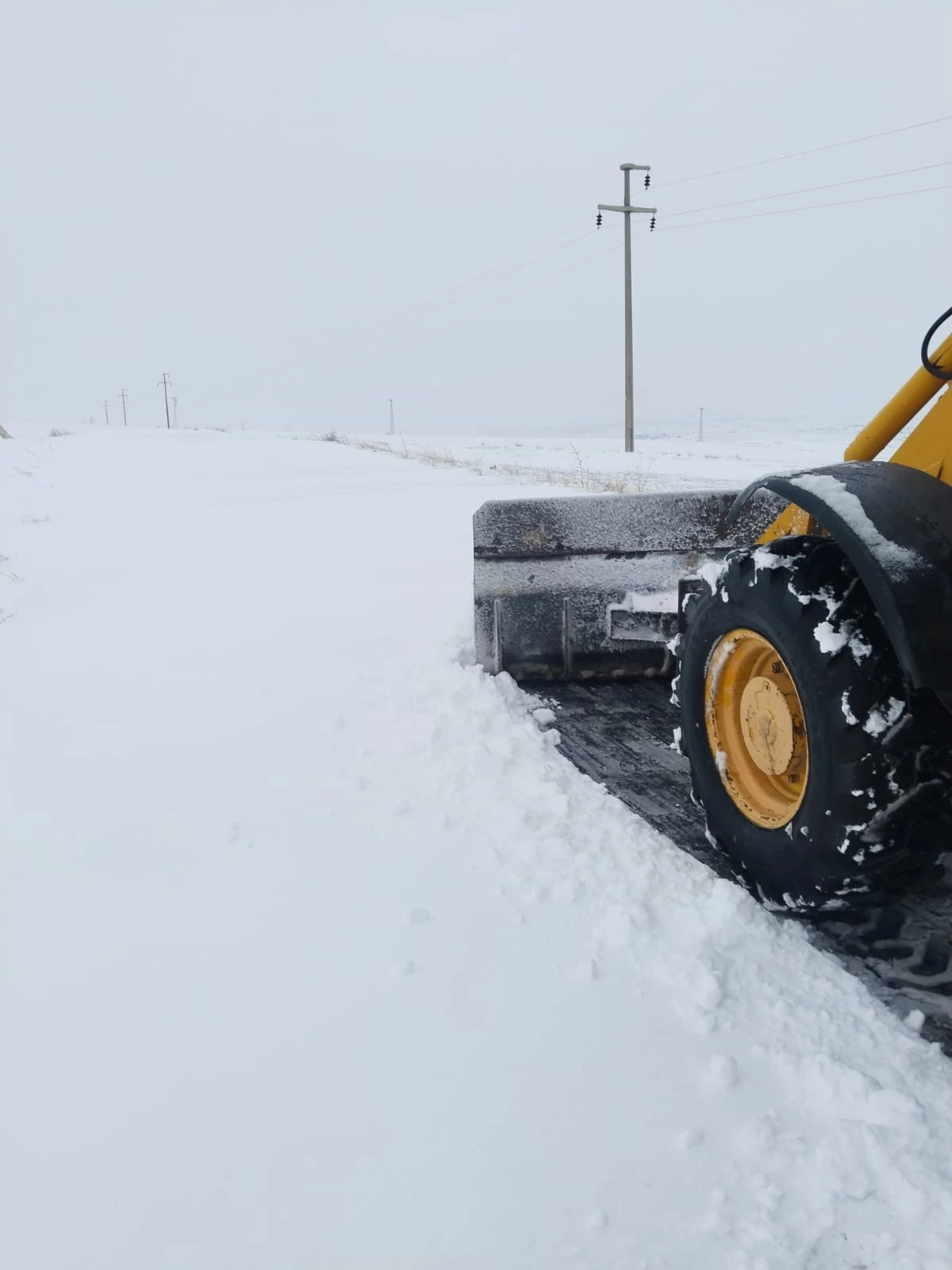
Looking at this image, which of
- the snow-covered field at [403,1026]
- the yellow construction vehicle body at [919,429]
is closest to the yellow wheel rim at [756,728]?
the snow-covered field at [403,1026]

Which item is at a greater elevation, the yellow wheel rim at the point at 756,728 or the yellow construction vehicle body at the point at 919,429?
the yellow construction vehicle body at the point at 919,429

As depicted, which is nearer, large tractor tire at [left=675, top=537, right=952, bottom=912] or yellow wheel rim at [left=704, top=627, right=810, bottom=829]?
large tractor tire at [left=675, top=537, right=952, bottom=912]

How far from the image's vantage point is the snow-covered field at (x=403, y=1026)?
4.50 ft

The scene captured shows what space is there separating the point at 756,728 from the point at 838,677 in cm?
37

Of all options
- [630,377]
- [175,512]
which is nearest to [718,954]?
[175,512]

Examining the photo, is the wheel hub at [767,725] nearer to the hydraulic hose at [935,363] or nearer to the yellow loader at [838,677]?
the yellow loader at [838,677]

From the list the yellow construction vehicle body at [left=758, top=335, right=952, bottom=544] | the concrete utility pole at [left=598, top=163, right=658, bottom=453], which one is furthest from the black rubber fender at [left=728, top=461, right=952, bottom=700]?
the concrete utility pole at [left=598, top=163, right=658, bottom=453]

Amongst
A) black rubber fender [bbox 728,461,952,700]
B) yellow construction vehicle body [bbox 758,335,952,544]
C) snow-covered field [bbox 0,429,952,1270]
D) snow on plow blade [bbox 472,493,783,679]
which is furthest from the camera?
snow on plow blade [bbox 472,493,783,679]

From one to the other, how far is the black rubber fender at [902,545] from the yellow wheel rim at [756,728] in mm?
314

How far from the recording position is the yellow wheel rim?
2045mm

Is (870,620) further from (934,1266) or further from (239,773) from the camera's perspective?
(239,773)

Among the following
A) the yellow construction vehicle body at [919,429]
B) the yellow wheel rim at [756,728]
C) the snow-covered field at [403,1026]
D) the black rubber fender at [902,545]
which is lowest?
the snow-covered field at [403,1026]

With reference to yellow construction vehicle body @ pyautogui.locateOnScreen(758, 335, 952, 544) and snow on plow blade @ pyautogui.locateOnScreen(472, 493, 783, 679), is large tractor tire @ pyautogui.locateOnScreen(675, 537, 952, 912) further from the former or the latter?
snow on plow blade @ pyautogui.locateOnScreen(472, 493, 783, 679)

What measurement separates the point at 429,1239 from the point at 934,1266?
0.72 meters
